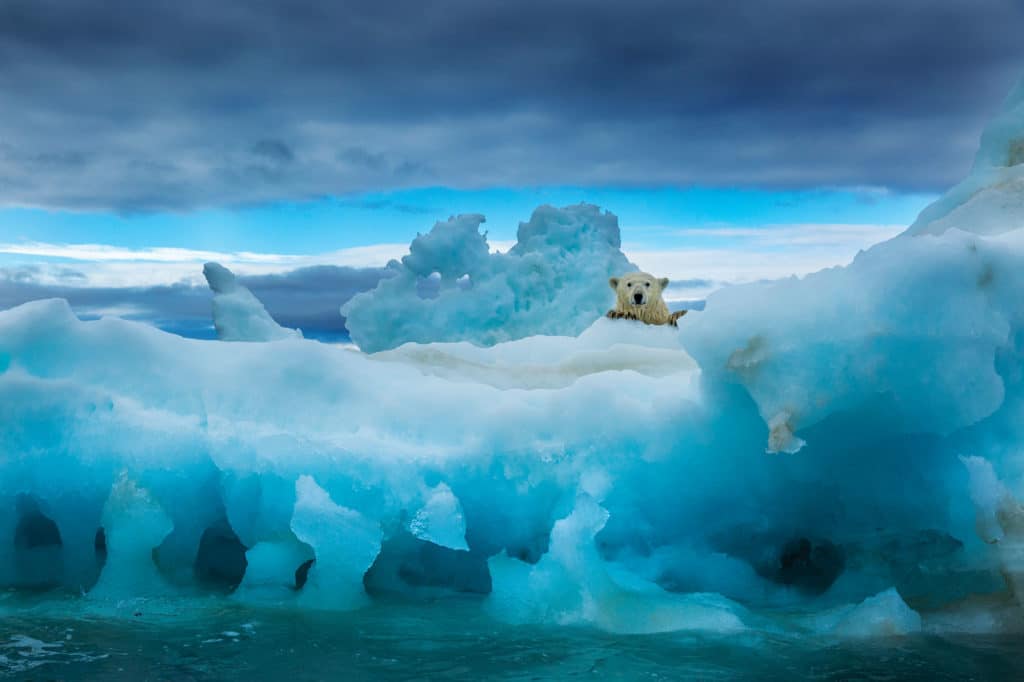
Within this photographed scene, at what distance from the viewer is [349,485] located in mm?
6145

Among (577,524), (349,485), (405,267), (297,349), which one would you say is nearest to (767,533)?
(577,524)

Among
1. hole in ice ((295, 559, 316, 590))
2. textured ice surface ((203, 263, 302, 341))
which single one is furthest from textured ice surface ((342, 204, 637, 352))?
hole in ice ((295, 559, 316, 590))

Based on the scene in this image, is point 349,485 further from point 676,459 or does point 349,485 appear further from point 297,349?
point 676,459

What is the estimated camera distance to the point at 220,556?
694 cm

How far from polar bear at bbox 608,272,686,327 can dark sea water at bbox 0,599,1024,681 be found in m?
8.22

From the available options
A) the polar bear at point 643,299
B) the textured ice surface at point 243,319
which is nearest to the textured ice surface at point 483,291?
the polar bear at point 643,299

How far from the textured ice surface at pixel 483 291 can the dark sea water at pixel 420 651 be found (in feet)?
36.6

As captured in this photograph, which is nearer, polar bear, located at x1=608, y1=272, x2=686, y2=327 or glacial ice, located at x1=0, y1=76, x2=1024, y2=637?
glacial ice, located at x1=0, y1=76, x2=1024, y2=637

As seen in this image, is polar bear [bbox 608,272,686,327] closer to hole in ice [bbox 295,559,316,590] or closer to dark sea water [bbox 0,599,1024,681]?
hole in ice [bbox 295,559,316,590]

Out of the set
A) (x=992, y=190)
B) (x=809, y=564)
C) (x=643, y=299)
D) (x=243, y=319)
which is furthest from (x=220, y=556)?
(x=643, y=299)

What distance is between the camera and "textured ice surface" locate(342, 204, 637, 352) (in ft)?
55.7

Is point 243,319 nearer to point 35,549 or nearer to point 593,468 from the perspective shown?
point 35,549

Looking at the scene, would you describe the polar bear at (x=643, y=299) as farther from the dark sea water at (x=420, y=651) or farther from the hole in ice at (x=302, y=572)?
the dark sea water at (x=420, y=651)

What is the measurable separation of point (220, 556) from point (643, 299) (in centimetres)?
808
